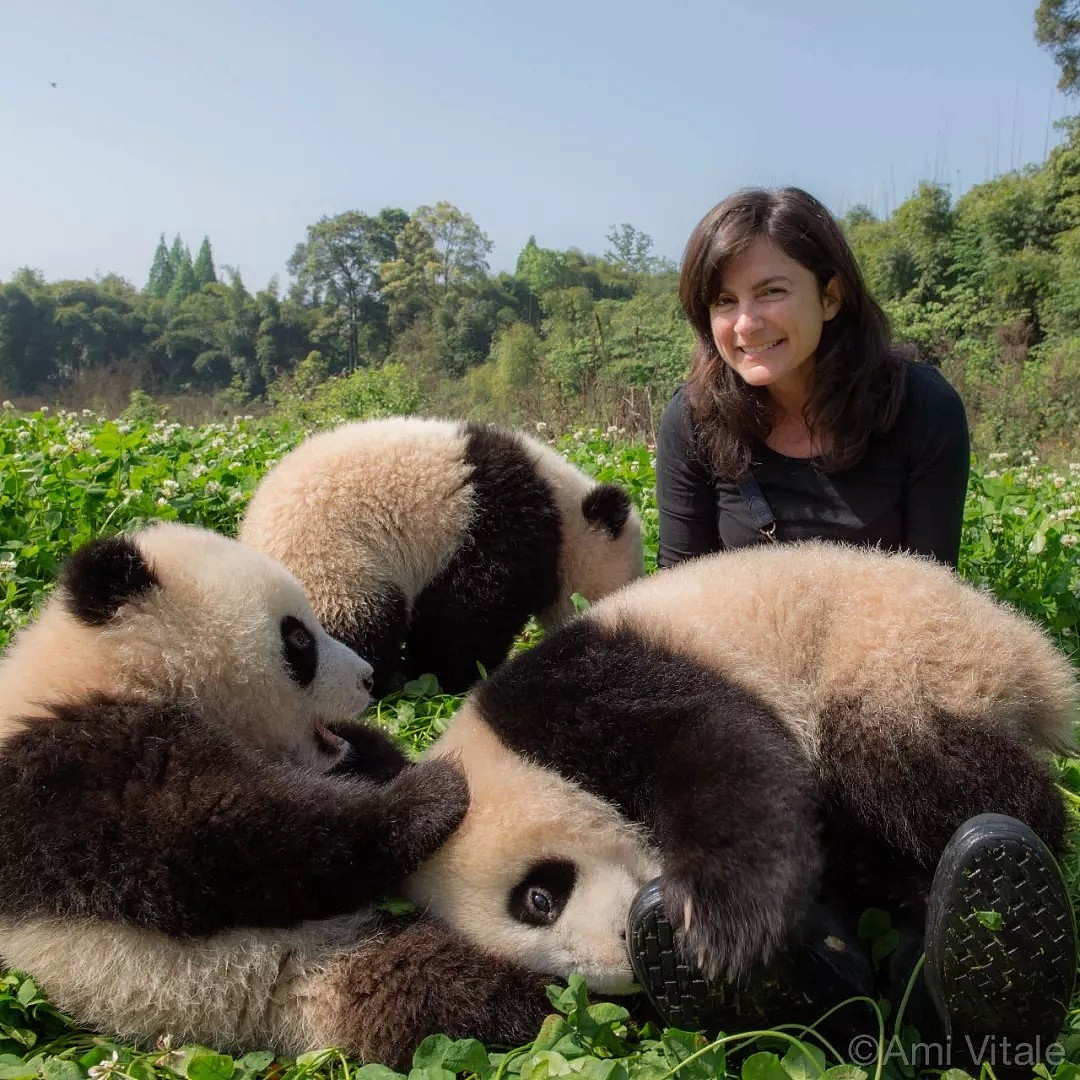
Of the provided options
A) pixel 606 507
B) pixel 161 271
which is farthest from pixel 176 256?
pixel 606 507

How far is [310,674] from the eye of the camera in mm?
2475

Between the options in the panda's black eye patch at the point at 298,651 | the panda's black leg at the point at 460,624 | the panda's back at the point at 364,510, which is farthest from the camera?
the panda's black leg at the point at 460,624

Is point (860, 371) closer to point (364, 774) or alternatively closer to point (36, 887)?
point (364, 774)

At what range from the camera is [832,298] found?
3.32 metres

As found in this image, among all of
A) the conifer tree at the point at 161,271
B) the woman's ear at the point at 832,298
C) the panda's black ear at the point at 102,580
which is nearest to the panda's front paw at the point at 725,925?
the panda's black ear at the point at 102,580

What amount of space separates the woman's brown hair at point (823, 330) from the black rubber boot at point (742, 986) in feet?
5.99

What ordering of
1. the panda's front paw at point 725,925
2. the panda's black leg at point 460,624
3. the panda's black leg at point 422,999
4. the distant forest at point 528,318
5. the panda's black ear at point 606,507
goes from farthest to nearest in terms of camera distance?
the distant forest at point 528,318
the panda's black ear at point 606,507
the panda's black leg at point 460,624
the panda's black leg at point 422,999
the panda's front paw at point 725,925

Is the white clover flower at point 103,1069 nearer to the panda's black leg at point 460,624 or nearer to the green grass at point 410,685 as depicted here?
the green grass at point 410,685

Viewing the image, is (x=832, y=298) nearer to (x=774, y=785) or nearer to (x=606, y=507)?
(x=606, y=507)

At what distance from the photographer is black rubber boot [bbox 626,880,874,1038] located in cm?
173

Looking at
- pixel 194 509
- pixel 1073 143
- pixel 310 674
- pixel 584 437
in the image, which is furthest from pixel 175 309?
pixel 310 674

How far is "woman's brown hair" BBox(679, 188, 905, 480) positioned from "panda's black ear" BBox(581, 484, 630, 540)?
0.98 meters

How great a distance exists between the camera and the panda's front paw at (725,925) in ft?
5.51

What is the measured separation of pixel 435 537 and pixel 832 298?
5.57ft
